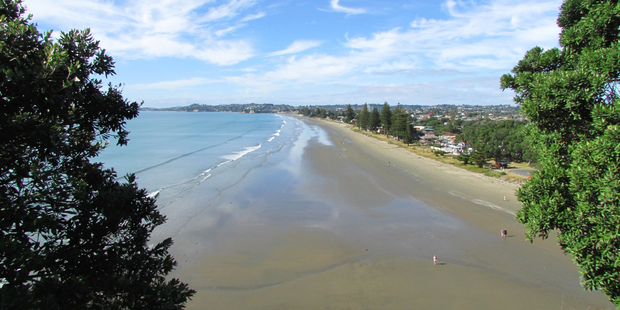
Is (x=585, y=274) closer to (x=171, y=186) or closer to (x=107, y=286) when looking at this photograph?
(x=107, y=286)

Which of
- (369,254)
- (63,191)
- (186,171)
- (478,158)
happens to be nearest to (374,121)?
(478,158)

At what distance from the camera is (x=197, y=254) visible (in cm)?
1372

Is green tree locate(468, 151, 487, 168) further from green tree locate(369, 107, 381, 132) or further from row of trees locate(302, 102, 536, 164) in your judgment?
green tree locate(369, 107, 381, 132)

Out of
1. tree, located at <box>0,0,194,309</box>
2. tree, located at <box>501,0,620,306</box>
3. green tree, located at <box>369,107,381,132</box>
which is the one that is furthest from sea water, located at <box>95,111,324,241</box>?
green tree, located at <box>369,107,381,132</box>

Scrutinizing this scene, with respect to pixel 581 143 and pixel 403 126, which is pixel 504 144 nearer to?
pixel 403 126

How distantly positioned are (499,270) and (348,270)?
5.81m

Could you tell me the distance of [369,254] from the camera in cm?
1363

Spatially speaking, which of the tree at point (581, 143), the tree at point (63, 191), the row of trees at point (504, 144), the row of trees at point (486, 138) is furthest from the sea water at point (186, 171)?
the row of trees at point (504, 144)

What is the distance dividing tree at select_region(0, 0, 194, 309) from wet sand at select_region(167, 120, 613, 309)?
6.15m

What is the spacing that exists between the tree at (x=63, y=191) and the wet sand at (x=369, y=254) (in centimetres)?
615

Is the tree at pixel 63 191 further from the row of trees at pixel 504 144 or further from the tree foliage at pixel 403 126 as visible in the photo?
the tree foliage at pixel 403 126

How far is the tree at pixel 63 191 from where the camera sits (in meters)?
3.67

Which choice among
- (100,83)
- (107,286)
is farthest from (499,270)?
(100,83)

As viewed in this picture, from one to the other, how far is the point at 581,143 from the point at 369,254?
985 centimetres
